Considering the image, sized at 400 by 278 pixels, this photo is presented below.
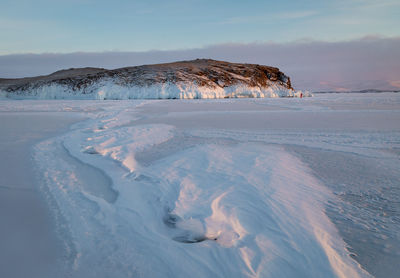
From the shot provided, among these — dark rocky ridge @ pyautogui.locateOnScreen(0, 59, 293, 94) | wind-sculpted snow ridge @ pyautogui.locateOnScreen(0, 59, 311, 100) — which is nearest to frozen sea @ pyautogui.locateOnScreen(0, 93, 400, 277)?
wind-sculpted snow ridge @ pyautogui.locateOnScreen(0, 59, 311, 100)

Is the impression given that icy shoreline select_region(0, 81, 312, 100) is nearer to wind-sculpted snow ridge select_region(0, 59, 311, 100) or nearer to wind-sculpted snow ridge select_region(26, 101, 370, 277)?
wind-sculpted snow ridge select_region(0, 59, 311, 100)

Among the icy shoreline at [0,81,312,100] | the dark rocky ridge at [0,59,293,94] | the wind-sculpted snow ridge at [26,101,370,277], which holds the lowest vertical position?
the wind-sculpted snow ridge at [26,101,370,277]

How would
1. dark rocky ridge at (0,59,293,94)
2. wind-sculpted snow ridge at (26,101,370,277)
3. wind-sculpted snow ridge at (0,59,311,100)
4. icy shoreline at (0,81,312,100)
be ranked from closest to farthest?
wind-sculpted snow ridge at (26,101,370,277)
icy shoreline at (0,81,312,100)
wind-sculpted snow ridge at (0,59,311,100)
dark rocky ridge at (0,59,293,94)

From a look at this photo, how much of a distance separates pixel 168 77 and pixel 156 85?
3.82 m

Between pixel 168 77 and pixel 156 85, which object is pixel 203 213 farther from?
pixel 168 77

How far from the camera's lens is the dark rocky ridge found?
132 ft

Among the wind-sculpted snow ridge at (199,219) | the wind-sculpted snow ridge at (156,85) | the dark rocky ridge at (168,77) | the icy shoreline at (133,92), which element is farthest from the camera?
the dark rocky ridge at (168,77)

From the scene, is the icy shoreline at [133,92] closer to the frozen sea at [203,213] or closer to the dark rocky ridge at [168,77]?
the dark rocky ridge at [168,77]

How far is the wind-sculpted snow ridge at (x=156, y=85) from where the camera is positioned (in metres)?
37.5

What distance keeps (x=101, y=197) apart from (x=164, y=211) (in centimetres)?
61

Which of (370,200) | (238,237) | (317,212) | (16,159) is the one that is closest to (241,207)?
(238,237)

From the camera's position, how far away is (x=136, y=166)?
9.55 ft

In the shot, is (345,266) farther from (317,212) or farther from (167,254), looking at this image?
(167,254)

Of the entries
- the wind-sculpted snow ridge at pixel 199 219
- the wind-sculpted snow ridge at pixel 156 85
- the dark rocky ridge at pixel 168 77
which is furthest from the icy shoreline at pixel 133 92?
the wind-sculpted snow ridge at pixel 199 219
